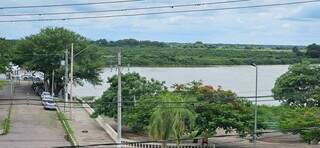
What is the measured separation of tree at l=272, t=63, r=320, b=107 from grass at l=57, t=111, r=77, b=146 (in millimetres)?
19508

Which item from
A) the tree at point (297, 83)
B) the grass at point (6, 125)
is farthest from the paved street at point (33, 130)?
the tree at point (297, 83)

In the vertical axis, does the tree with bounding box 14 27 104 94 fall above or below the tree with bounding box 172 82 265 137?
above

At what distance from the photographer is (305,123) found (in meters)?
37.5

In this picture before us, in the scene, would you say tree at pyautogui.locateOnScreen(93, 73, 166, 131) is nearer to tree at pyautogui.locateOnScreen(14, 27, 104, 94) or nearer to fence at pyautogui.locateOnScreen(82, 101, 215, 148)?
fence at pyautogui.locateOnScreen(82, 101, 215, 148)

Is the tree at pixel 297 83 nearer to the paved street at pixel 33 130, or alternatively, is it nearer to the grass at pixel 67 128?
the grass at pixel 67 128

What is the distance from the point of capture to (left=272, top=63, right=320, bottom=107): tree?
2144 inches

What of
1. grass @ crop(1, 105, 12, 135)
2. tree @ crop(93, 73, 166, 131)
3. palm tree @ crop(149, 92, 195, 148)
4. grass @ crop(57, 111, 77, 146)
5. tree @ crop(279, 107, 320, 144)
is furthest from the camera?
grass @ crop(1, 105, 12, 135)

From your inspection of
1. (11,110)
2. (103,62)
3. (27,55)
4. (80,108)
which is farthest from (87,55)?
(11,110)

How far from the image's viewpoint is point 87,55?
223 feet

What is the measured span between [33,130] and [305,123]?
58.8ft

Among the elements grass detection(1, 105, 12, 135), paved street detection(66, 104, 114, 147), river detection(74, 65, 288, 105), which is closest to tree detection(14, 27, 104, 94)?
river detection(74, 65, 288, 105)

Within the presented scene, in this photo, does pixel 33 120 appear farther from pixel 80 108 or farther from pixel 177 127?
pixel 177 127

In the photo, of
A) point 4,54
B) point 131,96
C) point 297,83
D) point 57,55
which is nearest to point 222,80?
point 57,55

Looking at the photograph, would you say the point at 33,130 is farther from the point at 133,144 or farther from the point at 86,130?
the point at 133,144
